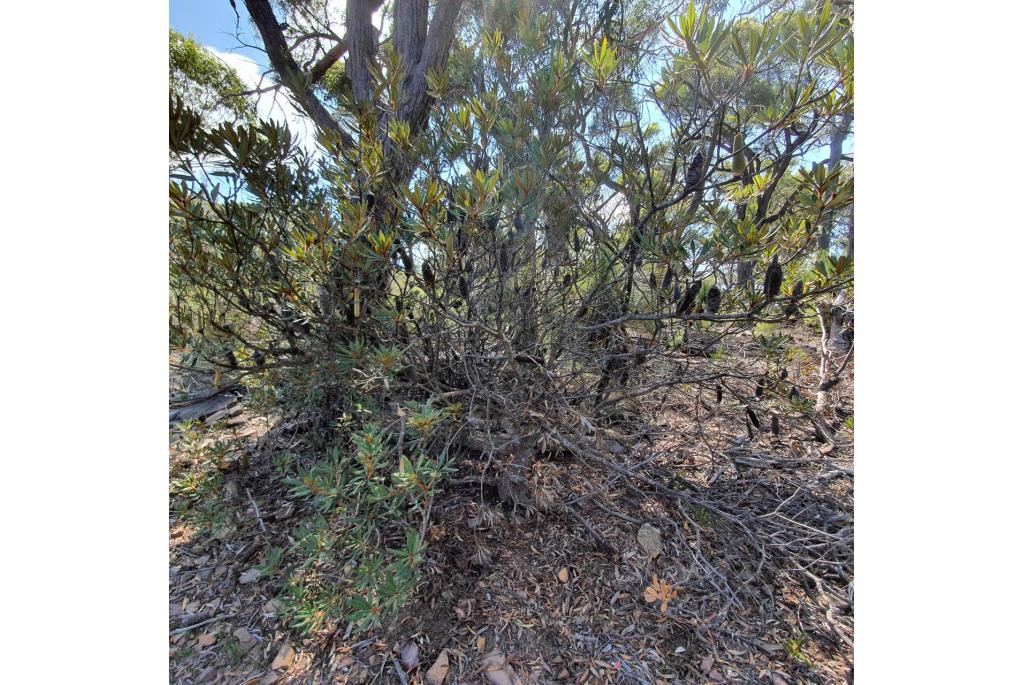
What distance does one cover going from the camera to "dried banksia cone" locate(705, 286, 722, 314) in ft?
3.29

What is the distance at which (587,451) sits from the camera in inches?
51.5

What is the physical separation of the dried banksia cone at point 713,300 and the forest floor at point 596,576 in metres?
0.51

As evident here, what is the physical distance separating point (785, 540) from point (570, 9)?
1.92 meters

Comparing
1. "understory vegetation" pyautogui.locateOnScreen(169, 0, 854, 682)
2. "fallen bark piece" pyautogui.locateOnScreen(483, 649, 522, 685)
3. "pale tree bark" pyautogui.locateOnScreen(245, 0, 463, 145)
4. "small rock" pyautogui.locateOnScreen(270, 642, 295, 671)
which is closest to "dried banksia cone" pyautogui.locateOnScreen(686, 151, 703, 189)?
"understory vegetation" pyautogui.locateOnScreen(169, 0, 854, 682)

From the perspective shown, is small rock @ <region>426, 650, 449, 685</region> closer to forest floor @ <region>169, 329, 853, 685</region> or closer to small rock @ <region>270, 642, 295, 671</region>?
forest floor @ <region>169, 329, 853, 685</region>

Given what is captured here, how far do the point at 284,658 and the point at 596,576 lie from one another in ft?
3.04

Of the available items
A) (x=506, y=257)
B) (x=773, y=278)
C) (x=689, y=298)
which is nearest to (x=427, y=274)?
(x=506, y=257)

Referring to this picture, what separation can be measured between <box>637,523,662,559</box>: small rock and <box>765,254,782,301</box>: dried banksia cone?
0.89 metres

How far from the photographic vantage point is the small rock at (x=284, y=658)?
1081 mm

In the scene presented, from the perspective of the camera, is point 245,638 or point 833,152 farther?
point 245,638

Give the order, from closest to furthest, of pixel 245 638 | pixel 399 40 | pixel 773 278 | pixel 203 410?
pixel 773 278 → pixel 245 638 → pixel 399 40 → pixel 203 410

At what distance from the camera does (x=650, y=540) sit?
53.3 inches

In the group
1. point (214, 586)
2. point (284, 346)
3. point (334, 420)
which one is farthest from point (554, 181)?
point (214, 586)

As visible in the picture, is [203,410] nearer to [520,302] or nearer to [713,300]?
[520,302]
